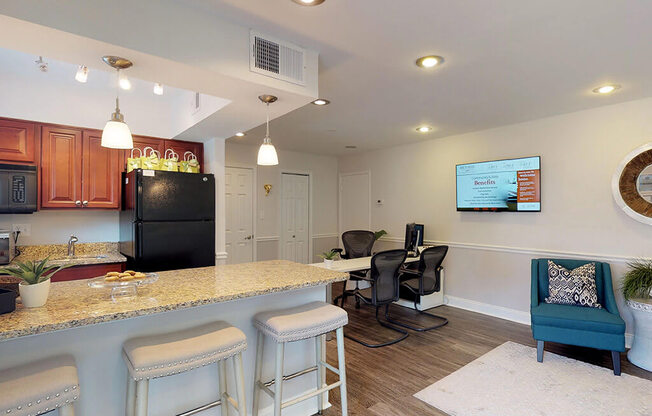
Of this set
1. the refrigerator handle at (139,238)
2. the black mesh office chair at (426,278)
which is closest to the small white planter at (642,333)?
the black mesh office chair at (426,278)

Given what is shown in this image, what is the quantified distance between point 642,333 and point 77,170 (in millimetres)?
5326

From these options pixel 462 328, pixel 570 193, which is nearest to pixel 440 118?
pixel 570 193

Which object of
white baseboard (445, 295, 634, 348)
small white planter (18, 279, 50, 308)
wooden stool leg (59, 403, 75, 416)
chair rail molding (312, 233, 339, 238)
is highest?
small white planter (18, 279, 50, 308)

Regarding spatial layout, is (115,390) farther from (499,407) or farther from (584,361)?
(584,361)

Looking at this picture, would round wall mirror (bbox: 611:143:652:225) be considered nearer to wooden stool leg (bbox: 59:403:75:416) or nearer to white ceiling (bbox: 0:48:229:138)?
white ceiling (bbox: 0:48:229:138)

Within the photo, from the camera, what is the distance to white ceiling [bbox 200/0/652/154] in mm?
1743

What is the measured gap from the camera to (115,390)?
1.59 m

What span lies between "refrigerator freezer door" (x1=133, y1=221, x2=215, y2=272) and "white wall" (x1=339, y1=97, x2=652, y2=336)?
324 cm

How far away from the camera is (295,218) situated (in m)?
6.16

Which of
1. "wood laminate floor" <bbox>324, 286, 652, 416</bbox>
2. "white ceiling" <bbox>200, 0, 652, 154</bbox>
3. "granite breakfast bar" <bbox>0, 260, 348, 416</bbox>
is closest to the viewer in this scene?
"granite breakfast bar" <bbox>0, 260, 348, 416</bbox>

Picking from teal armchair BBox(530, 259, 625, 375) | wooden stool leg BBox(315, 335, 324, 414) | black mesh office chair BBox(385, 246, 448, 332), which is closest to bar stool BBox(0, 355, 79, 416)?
wooden stool leg BBox(315, 335, 324, 414)

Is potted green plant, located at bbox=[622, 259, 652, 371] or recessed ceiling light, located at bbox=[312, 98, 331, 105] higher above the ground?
recessed ceiling light, located at bbox=[312, 98, 331, 105]

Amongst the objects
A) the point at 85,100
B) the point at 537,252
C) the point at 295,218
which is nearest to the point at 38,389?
the point at 85,100

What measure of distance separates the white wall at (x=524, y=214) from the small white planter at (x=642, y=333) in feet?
1.69
